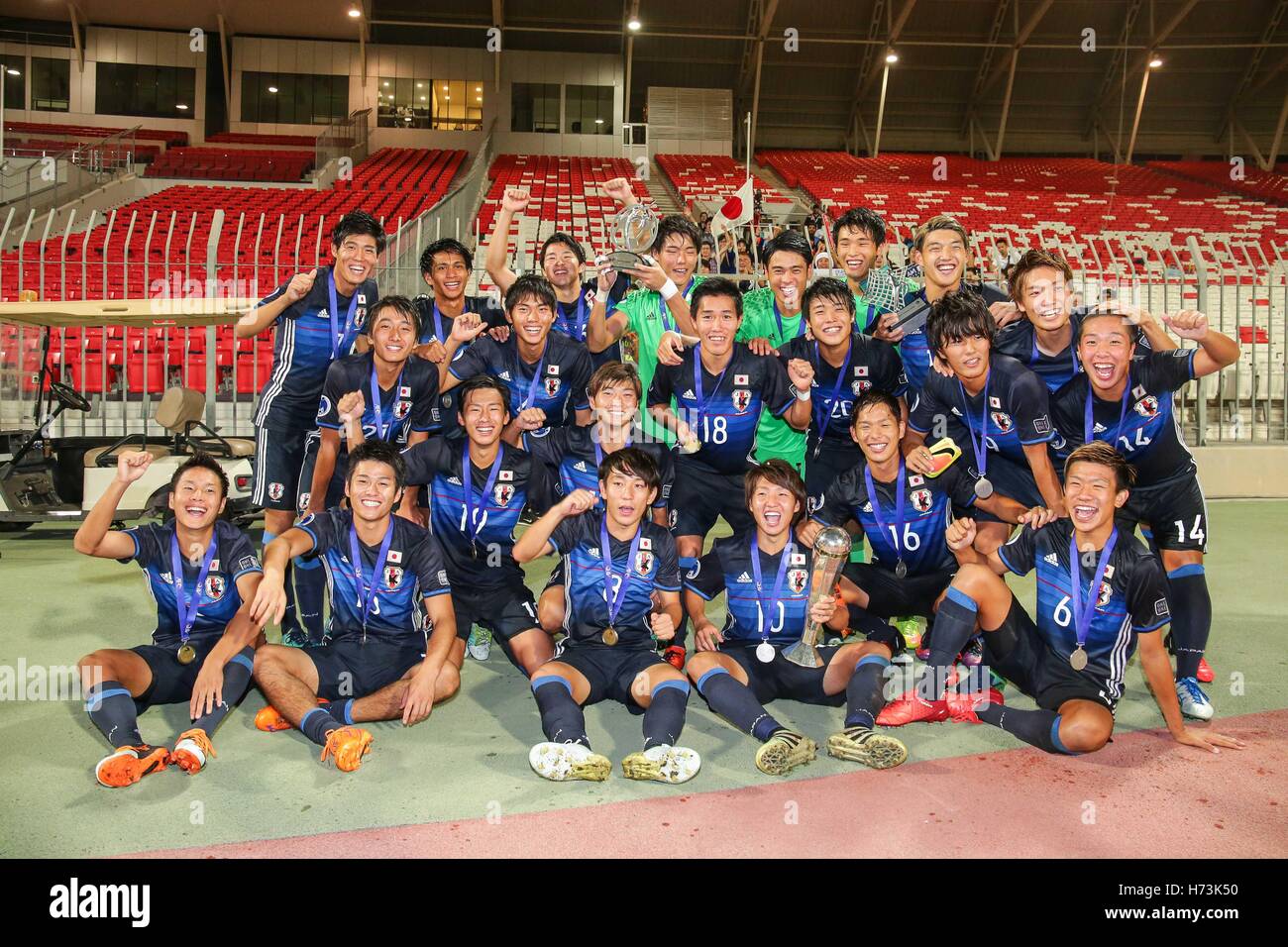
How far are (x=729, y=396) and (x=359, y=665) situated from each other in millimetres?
2340

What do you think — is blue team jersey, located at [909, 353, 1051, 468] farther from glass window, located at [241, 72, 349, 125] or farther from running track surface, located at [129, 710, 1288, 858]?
glass window, located at [241, 72, 349, 125]

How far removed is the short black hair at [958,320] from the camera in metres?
4.54

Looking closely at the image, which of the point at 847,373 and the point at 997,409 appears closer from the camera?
the point at 997,409

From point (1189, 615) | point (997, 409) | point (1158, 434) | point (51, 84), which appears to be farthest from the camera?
point (51, 84)

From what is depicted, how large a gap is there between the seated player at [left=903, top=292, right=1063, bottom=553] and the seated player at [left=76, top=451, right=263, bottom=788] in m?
3.19

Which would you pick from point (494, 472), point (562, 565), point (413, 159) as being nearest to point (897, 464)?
point (562, 565)

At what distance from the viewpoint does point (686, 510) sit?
5.31 meters

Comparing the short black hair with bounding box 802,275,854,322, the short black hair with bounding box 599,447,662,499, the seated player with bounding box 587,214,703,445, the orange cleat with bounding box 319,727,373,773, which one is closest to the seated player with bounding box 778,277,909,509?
the short black hair with bounding box 802,275,854,322

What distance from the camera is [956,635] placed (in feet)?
13.2

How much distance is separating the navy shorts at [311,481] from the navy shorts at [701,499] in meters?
1.85

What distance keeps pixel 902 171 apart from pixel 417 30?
13994mm

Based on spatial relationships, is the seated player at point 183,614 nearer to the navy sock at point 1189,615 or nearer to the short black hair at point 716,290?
the short black hair at point 716,290

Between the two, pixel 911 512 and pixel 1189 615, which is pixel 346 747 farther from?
pixel 1189 615

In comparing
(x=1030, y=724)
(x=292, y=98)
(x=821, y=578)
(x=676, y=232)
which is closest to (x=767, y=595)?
(x=821, y=578)
